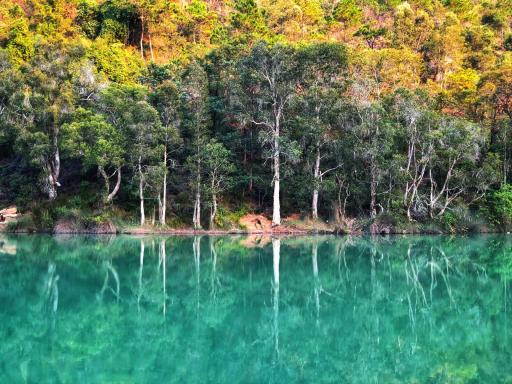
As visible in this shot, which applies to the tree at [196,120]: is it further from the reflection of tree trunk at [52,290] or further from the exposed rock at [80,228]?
the reflection of tree trunk at [52,290]

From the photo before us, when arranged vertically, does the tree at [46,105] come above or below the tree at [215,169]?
above

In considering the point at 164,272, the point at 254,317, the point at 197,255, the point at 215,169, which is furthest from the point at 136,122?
the point at 254,317

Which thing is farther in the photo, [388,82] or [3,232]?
[388,82]

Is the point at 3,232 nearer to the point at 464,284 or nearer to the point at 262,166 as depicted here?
the point at 262,166

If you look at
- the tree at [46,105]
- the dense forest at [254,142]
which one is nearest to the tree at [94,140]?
the dense forest at [254,142]

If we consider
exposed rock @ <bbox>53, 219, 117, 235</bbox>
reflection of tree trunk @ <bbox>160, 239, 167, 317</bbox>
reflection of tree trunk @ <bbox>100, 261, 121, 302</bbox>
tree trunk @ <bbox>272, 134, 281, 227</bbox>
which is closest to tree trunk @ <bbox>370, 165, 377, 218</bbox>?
tree trunk @ <bbox>272, 134, 281, 227</bbox>

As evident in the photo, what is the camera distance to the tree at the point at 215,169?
121ft

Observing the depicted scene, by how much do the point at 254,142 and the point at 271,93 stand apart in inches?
173

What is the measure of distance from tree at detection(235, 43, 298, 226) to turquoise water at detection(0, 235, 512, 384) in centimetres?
1246

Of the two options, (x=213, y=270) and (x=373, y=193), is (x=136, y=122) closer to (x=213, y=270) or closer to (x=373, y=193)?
(x=373, y=193)

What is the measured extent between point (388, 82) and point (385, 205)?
38.6 ft

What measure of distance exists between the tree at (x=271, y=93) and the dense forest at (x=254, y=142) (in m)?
0.09

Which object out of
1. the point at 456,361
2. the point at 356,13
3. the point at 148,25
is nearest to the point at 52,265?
the point at 456,361

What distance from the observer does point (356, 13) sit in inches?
2511
